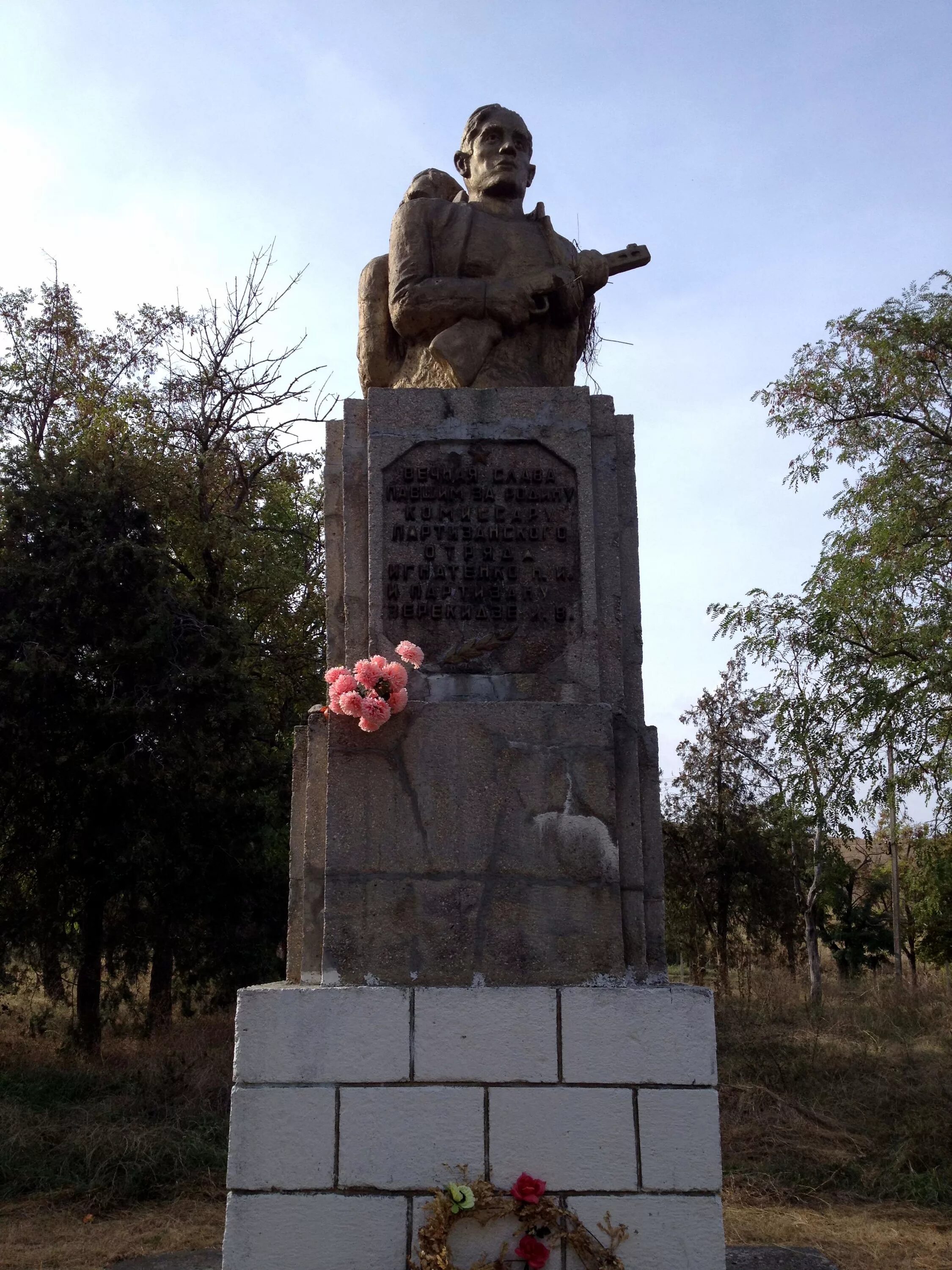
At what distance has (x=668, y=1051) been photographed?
4.11 meters

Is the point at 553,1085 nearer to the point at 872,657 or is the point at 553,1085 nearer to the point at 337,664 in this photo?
the point at 337,664

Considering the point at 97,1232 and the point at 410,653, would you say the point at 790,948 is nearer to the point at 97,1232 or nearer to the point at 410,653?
the point at 97,1232

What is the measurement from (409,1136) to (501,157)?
4305 mm

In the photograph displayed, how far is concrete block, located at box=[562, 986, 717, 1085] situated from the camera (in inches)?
161

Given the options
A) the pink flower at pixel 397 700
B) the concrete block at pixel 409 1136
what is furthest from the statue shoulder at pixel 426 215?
the concrete block at pixel 409 1136

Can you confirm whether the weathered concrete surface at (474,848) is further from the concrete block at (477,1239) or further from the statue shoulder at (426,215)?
the statue shoulder at (426,215)

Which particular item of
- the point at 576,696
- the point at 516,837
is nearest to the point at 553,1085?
the point at 516,837

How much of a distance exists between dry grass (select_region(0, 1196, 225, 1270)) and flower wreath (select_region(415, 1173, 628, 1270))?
3342mm

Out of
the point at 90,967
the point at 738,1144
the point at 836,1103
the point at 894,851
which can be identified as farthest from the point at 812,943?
the point at 90,967

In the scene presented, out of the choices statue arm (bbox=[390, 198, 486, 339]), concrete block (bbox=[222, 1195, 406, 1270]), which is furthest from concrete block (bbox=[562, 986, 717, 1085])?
statue arm (bbox=[390, 198, 486, 339])

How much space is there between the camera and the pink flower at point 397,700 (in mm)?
4344

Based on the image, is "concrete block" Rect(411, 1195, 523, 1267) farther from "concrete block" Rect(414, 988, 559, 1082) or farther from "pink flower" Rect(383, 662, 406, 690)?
"pink flower" Rect(383, 662, 406, 690)

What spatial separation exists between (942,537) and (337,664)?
11.0m

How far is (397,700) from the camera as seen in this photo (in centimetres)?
435
